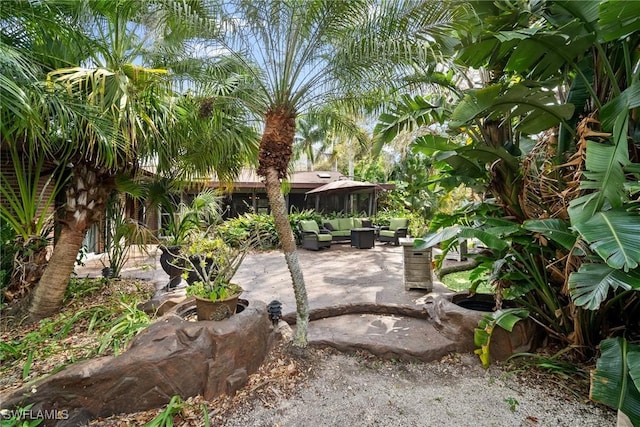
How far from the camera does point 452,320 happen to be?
4.06 m

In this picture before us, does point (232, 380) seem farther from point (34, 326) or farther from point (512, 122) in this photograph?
point (512, 122)

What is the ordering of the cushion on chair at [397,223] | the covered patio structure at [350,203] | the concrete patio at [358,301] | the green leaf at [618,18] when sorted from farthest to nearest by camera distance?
the covered patio structure at [350,203] < the cushion on chair at [397,223] < the concrete patio at [358,301] < the green leaf at [618,18]

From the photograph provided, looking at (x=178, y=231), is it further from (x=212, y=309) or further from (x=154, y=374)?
(x=154, y=374)

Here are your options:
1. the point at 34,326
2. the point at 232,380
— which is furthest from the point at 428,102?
the point at 34,326

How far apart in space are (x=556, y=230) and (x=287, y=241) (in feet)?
9.53

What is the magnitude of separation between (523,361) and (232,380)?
350 centimetres

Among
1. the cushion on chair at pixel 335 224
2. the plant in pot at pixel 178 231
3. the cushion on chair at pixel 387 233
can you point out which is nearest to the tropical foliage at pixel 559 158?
the plant in pot at pixel 178 231

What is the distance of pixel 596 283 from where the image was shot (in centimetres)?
246

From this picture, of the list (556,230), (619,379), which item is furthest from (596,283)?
(619,379)

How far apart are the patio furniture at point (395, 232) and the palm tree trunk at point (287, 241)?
9.34 meters

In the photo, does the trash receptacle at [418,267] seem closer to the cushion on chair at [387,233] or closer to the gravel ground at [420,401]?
the gravel ground at [420,401]

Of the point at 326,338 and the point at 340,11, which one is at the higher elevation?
the point at 340,11

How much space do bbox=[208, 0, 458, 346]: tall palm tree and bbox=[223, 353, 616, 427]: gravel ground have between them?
0.84 metres

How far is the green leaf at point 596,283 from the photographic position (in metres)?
2.34
